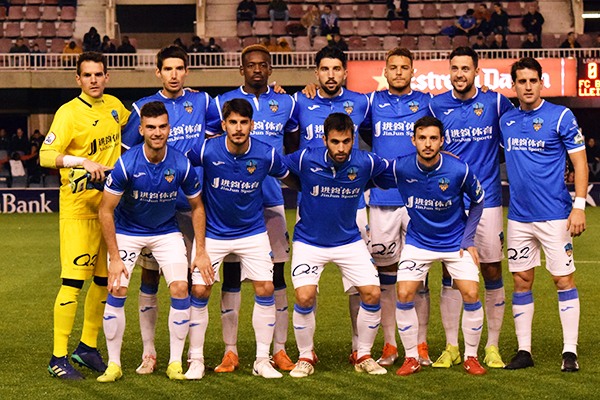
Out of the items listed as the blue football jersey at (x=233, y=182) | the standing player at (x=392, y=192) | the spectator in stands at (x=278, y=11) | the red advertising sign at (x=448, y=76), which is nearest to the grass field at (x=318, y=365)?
the standing player at (x=392, y=192)

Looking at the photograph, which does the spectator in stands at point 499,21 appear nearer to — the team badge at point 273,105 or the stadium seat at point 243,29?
the stadium seat at point 243,29

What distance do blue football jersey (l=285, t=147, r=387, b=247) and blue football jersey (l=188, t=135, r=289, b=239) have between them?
0.58ft

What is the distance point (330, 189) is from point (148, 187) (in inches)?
48.8

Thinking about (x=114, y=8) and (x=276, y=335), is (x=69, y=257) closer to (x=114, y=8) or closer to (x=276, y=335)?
(x=276, y=335)

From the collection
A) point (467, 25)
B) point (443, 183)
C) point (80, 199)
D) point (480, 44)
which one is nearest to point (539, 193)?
point (443, 183)

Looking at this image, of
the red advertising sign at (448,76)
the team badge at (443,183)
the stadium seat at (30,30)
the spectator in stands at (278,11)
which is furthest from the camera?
the stadium seat at (30,30)

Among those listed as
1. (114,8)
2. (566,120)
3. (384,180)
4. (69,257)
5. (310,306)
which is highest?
(114,8)

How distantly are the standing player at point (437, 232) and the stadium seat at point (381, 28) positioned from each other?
757 inches

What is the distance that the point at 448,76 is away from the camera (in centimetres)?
1916

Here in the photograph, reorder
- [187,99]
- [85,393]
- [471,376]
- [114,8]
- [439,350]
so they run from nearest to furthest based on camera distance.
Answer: [85,393] < [471,376] < [187,99] < [439,350] < [114,8]

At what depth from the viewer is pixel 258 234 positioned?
5492 millimetres

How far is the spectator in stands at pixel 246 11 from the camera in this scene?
2417 centimetres

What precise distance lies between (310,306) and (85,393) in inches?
62.3

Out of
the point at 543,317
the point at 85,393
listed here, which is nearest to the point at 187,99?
the point at 85,393
